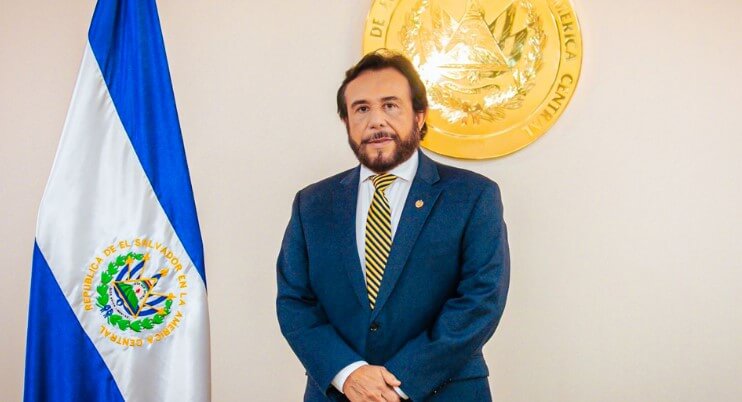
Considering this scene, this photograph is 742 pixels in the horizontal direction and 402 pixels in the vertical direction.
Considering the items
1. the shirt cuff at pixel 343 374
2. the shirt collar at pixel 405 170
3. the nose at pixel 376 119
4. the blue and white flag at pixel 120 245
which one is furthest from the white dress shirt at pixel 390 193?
the blue and white flag at pixel 120 245

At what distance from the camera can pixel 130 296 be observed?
1968mm

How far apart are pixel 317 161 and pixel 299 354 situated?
996mm

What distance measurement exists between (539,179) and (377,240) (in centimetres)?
95

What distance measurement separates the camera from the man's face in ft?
7.44

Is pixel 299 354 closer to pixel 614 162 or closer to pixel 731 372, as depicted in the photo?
pixel 614 162

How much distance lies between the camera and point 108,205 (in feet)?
6.50

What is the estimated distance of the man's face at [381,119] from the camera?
89.3 inches

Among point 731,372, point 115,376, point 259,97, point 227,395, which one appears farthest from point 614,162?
point 115,376

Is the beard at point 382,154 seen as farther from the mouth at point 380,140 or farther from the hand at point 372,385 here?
the hand at point 372,385

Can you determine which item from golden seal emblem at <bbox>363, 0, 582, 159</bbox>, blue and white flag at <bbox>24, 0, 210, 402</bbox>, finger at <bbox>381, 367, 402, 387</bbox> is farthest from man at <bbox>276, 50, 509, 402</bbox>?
golden seal emblem at <bbox>363, 0, 582, 159</bbox>

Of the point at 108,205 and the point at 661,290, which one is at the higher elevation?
the point at 108,205

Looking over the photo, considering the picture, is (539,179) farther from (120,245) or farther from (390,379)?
(120,245)

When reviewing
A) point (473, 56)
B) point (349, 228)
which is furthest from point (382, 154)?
point (473, 56)

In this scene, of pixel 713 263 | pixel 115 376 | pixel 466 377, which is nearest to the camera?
pixel 115 376
